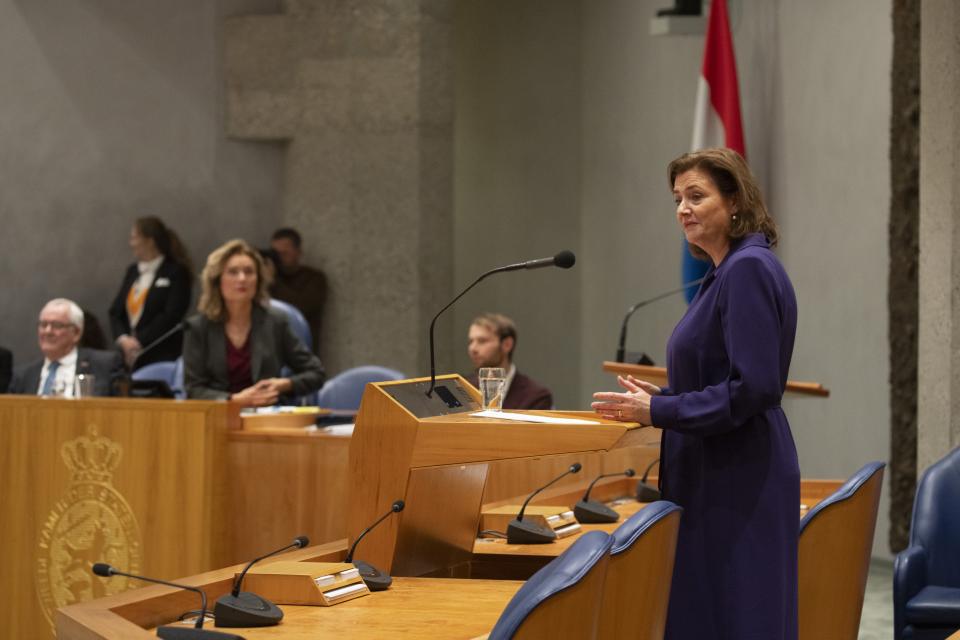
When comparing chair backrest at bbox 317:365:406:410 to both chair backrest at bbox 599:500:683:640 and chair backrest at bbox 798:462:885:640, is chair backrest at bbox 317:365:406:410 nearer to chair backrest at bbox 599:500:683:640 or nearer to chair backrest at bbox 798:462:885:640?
chair backrest at bbox 798:462:885:640

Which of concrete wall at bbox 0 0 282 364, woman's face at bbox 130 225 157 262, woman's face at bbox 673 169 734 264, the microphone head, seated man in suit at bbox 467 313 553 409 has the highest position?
concrete wall at bbox 0 0 282 364

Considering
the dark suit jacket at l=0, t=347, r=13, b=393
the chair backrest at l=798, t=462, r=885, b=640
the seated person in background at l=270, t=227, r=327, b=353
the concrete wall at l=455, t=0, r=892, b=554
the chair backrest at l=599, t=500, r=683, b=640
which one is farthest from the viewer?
the seated person in background at l=270, t=227, r=327, b=353

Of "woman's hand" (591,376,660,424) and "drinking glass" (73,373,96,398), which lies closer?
"woman's hand" (591,376,660,424)

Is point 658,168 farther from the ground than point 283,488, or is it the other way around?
point 658,168

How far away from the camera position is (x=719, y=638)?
284 cm

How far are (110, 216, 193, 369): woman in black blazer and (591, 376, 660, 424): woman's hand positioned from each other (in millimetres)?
6272

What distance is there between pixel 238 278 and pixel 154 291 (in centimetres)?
333

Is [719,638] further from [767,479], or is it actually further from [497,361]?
[497,361]

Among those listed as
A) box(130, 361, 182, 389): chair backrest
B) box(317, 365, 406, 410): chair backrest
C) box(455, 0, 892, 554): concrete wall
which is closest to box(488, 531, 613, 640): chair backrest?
box(317, 365, 406, 410): chair backrest

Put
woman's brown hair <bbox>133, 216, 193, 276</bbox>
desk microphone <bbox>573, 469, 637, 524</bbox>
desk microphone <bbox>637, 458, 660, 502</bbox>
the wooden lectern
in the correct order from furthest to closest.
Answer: woman's brown hair <bbox>133, 216, 193, 276</bbox> → desk microphone <bbox>637, 458, 660, 502</bbox> → desk microphone <bbox>573, 469, 637, 524</bbox> → the wooden lectern

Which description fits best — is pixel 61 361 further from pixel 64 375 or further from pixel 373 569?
pixel 373 569

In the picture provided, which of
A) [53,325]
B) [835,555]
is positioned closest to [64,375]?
[53,325]

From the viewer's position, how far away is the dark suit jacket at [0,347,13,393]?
21.5 feet

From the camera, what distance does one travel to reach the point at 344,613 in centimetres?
258
